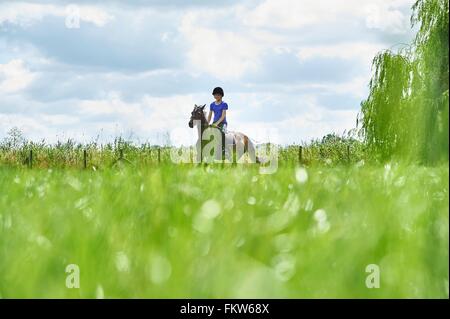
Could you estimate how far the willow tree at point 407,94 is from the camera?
1816 cm

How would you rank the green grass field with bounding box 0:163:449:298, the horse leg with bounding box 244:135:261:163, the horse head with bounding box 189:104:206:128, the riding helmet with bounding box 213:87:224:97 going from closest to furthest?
the green grass field with bounding box 0:163:449:298 < the horse head with bounding box 189:104:206:128 < the riding helmet with bounding box 213:87:224:97 < the horse leg with bounding box 244:135:261:163

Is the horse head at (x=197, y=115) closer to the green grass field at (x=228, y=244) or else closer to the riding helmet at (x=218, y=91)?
the riding helmet at (x=218, y=91)

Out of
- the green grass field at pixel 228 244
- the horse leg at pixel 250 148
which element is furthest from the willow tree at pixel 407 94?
the green grass field at pixel 228 244

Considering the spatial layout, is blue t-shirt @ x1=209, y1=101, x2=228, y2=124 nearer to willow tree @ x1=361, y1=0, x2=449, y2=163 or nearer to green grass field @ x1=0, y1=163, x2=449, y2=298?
willow tree @ x1=361, y1=0, x2=449, y2=163

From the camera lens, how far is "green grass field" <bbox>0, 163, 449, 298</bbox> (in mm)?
1791

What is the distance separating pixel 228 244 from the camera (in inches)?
85.5

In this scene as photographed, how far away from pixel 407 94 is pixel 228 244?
61.3 ft

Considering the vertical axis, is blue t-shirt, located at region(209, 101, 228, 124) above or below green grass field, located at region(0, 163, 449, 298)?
above

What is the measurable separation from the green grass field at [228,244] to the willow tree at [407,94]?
15.3 meters

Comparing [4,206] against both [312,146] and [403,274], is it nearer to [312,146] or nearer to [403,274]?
[403,274]

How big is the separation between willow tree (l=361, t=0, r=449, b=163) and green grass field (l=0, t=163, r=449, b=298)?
1532cm

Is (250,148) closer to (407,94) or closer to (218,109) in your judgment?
(218,109)

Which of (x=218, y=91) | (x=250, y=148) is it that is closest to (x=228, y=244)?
(x=218, y=91)

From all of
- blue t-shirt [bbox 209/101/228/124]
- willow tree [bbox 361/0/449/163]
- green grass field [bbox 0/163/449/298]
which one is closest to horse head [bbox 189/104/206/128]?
blue t-shirt [bbox 209/101/228/124]
